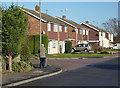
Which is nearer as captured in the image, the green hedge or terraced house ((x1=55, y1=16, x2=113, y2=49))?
the green hedge

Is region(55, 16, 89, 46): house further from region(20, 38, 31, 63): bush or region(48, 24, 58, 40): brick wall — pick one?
region(20, 38, 31, 63): bush

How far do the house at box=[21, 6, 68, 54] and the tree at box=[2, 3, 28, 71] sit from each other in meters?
19.0

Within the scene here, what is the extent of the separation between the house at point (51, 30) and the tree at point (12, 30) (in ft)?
62.2

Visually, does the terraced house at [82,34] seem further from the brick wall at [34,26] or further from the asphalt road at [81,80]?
the asphalt road at [81,80]

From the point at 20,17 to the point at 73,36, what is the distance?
34.1m

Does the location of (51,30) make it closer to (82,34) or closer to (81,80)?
(82,34)

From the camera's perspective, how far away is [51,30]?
1528 inches

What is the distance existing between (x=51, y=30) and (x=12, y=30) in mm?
24653

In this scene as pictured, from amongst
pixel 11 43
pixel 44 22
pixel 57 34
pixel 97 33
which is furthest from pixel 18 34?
pixel 97 33

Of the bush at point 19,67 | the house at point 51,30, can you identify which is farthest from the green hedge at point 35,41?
the bush at point 19,67

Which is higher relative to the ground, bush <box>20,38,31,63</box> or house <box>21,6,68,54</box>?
house <box>21,6,68,54</box>

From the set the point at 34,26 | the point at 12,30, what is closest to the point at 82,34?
the point at 34,26

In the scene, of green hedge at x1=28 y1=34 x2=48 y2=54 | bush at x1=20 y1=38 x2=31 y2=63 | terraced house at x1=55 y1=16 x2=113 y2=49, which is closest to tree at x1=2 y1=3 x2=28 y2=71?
bush at x1=20 y1=38 x2=31 y2=63

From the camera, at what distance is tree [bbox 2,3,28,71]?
→ 14.2 m
